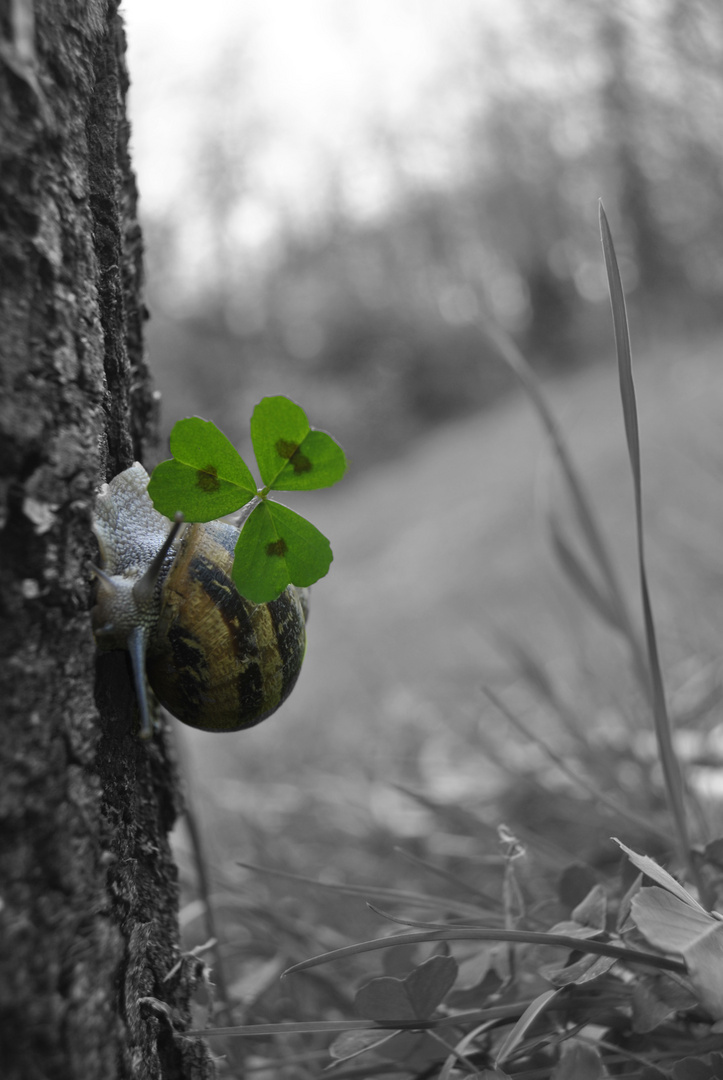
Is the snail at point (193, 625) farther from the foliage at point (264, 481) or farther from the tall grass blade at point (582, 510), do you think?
the tall grass blade at point (582, 510)

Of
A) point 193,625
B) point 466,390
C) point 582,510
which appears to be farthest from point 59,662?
point 466,390

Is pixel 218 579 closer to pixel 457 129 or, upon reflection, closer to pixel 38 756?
pixel 38 756

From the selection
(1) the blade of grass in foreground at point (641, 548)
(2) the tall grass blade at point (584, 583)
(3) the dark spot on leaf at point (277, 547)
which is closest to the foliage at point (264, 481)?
(3) the dark spot on leaf at point (277, 547)

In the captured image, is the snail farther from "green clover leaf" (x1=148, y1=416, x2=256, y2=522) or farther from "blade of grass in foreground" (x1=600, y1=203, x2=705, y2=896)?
"blade of grass in foreground" (x1=600, y1=203, x2=705, y2=896)

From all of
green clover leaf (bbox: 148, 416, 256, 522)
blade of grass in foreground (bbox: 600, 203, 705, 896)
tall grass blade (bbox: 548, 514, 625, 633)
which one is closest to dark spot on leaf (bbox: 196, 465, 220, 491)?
green clover leaf (bbox: 148, 416, 256, 522)

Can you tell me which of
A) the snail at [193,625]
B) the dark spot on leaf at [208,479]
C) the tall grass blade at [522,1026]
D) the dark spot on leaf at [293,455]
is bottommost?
the tall grass blade at [522,1026]

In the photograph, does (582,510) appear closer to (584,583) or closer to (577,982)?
(584,583)

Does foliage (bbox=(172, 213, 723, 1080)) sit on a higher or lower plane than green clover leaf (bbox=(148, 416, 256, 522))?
lower
